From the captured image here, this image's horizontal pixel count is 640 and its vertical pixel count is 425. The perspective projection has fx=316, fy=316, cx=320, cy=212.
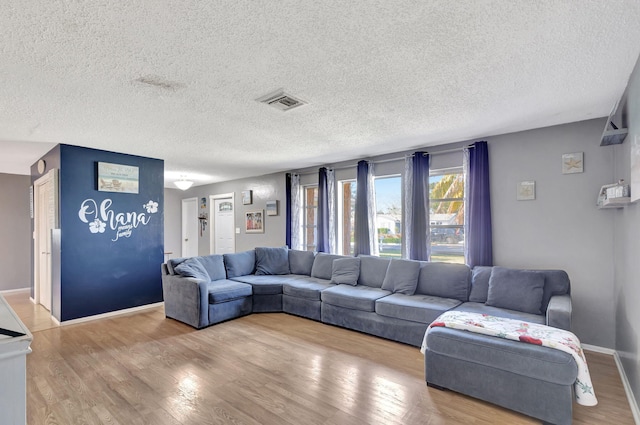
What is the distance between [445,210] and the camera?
440cm

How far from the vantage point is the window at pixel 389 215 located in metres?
4.96

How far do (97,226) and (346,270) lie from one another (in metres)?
3.62

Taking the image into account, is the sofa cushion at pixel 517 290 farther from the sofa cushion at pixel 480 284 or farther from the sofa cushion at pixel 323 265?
the sofa cushion at pixel 323 265

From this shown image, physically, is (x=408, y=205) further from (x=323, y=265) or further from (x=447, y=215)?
→ (x=323, y=265)

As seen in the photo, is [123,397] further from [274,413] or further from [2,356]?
[2,356]

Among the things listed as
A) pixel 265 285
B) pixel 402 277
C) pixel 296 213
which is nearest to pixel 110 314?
pixel 265 285

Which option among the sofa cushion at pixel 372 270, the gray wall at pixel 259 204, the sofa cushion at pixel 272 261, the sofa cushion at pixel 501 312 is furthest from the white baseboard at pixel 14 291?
the sofa cushion at pixel 501 312

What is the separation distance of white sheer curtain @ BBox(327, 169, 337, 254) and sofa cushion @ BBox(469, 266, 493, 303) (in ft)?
7.97

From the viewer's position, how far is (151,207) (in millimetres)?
5098

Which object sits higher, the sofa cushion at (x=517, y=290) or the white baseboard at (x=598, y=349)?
the sofa cushion at (x=517, y=290)

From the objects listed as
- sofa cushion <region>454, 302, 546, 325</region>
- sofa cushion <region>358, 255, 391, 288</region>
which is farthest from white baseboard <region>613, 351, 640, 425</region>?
sofa cushion <region>358, 255, 391, 288</region>

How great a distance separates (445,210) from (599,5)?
3.02 meters

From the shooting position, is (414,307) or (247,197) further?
(247,197)

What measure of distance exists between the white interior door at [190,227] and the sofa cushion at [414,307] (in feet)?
21.1
